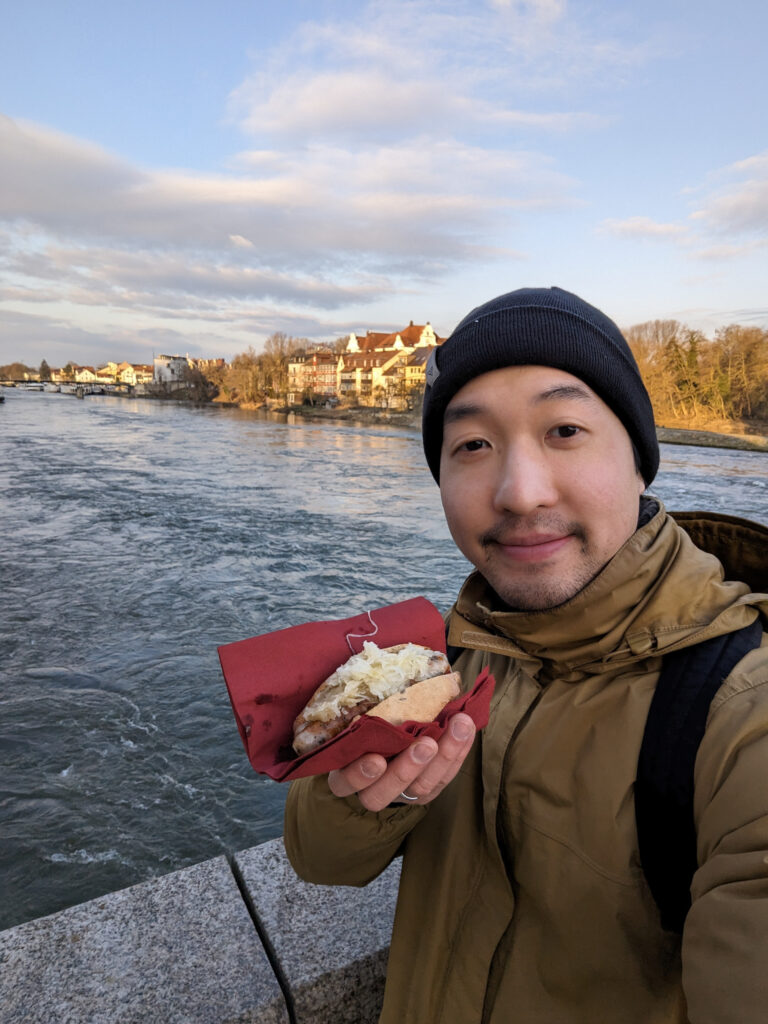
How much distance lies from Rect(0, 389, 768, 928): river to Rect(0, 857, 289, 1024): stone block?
93.4 inches

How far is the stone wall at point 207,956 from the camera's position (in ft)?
6.23

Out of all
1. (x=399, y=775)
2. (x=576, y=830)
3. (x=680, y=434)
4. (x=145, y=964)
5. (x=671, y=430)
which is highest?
(x=399, y=775)

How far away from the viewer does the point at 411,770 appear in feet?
4.11

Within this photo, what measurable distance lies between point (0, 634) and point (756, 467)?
40.4 m

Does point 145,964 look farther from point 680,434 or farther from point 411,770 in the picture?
point 680,434

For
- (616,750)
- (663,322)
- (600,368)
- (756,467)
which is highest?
(663,322)

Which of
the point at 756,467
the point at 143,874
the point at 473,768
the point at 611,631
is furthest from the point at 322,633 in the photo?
the point at 756,467

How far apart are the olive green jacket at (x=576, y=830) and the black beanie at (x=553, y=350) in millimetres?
313

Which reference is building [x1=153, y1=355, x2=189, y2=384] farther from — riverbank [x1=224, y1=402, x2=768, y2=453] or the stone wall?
the stone wall

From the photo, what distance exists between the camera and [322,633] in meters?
1.74

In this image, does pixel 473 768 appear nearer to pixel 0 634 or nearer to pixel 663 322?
pixel 0 634

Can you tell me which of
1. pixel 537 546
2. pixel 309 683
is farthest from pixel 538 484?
pixel 309 683

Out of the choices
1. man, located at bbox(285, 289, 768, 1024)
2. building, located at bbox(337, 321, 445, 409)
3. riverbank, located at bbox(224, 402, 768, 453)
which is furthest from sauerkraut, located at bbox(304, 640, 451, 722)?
building, located at bbox(337, 321, 445, 409)

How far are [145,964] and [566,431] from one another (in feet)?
6.95
